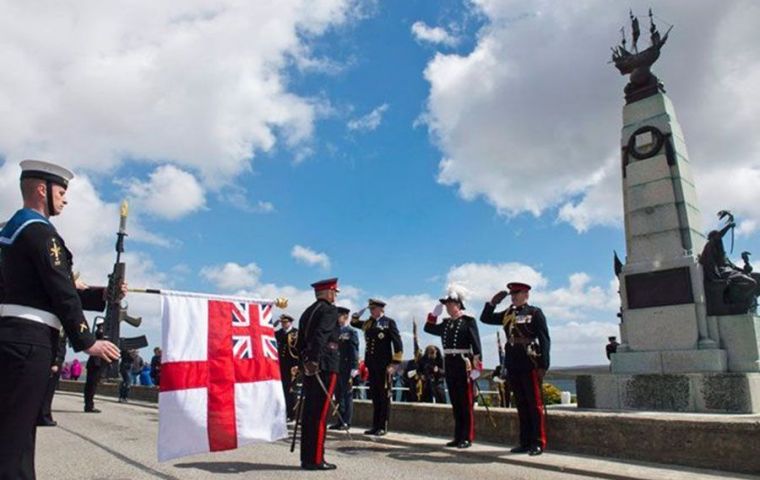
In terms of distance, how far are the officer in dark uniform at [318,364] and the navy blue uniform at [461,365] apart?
2136 millimetres

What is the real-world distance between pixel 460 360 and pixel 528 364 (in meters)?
1.14

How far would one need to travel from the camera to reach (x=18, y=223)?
12.2 ft

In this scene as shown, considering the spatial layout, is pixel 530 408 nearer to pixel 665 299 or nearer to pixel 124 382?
pixel 665 299

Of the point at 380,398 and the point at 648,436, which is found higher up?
the point at 380,398

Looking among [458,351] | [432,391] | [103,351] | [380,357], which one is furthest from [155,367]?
[103,351]

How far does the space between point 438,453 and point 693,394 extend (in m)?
5.11

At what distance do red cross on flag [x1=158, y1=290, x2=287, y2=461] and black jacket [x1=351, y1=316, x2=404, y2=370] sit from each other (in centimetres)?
360

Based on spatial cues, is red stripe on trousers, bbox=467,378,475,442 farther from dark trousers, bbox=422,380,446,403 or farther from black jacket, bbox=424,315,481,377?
dark trousers, bbox=422,380,446,403

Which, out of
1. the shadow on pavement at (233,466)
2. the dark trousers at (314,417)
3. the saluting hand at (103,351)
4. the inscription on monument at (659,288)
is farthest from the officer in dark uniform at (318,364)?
the inscription on monument at (659,288)

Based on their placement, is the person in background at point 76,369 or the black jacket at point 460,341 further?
the person in background at point 76,369

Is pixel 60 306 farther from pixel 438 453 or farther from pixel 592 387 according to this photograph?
pixel 592 387

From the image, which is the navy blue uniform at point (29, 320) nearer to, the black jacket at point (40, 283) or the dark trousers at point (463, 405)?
the black jacket at point (40, 283)

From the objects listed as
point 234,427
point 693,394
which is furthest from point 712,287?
point 234,427

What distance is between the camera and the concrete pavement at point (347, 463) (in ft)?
20.8
